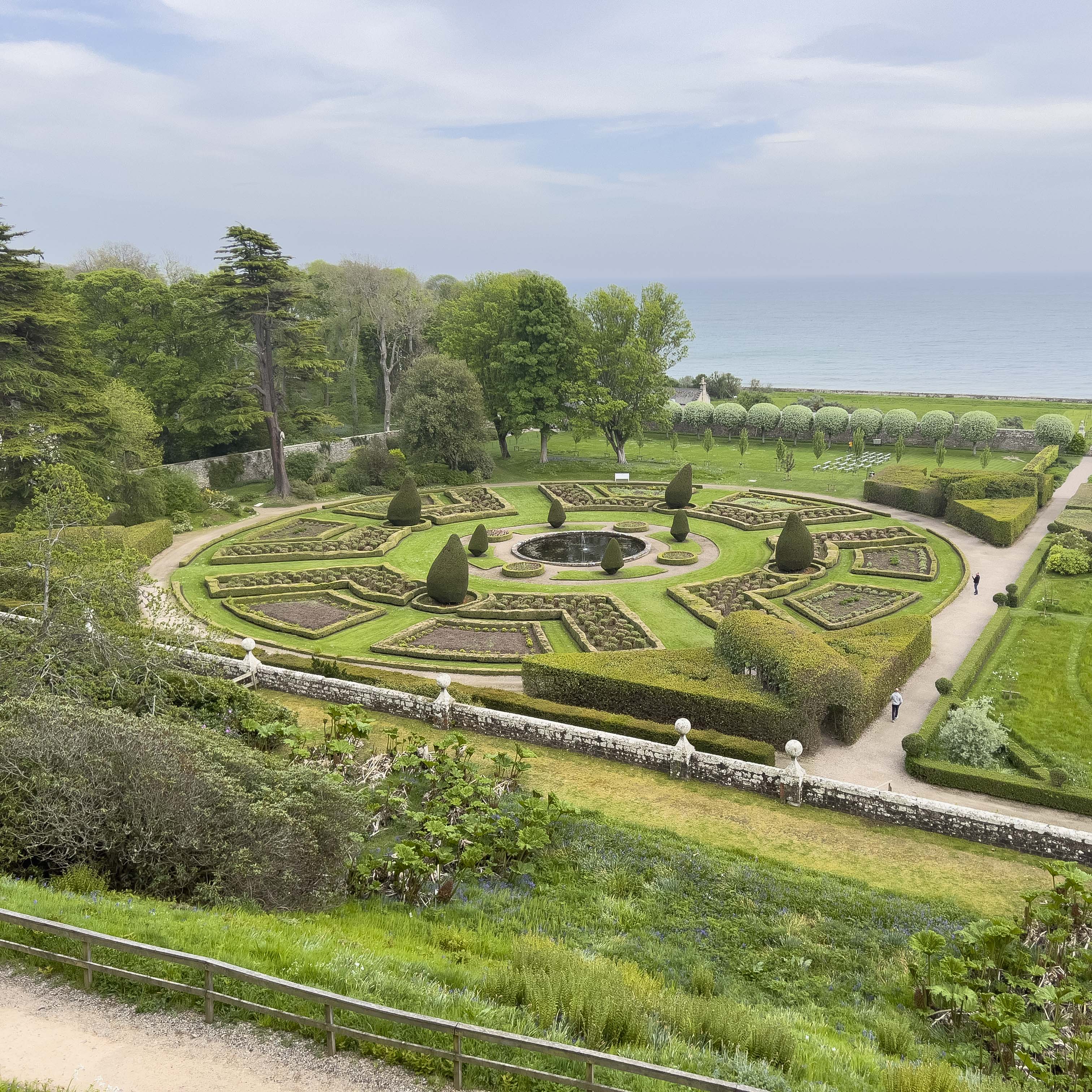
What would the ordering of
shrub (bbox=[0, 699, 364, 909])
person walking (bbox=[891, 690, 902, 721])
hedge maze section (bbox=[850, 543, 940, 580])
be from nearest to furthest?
1. shrub (bbox=[0, 699, 364, 909])
2. person walking (bbox=[891, 690, 902, 721])
3. hedge maze section (bbox=[850, 543, 940, 580])

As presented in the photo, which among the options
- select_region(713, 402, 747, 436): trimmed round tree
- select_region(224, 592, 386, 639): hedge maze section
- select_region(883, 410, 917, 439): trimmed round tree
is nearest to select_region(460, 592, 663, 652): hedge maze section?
select_region(224, 592, 386, 639): hedge maze section

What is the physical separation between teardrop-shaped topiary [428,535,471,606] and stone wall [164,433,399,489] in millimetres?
23115

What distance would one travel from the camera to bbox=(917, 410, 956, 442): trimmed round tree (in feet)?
210

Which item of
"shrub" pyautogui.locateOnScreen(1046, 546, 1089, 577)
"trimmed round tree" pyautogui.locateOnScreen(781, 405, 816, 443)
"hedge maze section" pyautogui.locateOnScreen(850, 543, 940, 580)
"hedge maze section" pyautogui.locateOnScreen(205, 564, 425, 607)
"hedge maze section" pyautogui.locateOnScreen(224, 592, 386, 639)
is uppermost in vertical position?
"trimmed round tree" pyautogui.locateOnScreen(781, 405, 816, 443)

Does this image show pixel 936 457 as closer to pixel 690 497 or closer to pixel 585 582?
A: pixel 690 497

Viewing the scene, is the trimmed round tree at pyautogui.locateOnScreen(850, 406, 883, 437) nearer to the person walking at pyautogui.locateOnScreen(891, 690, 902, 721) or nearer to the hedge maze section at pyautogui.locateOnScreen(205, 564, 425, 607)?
the hedge maze section at pyautogui.locateOnScreen(205, 564, 425, 607)

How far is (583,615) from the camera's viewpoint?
104ft

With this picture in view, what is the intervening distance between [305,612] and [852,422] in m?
49.8

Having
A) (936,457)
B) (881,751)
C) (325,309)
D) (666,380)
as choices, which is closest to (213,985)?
(881,751)

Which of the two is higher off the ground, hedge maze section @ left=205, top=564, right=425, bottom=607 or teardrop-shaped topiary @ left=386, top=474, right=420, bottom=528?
teardrop-shaped topiary @ left=386, top=474, right=420, bottom=528

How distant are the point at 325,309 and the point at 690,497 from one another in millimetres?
39531

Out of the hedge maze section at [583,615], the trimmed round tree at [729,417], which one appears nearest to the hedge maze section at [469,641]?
the hedge maze section at [583,615]

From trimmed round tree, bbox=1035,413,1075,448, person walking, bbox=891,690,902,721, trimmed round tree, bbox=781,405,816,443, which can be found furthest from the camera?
trimmed round tree, bbox=781,405,816,443

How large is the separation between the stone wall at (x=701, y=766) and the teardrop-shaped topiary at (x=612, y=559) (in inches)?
594
